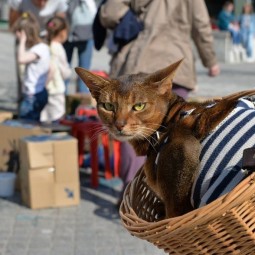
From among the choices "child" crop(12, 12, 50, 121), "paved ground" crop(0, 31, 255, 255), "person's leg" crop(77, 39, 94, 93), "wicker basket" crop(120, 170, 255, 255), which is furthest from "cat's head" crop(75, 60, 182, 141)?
"person's leg" crop(77, 39, 94, 93)

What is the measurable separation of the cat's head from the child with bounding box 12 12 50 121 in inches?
211

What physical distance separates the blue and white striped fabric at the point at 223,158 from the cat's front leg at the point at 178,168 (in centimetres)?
3

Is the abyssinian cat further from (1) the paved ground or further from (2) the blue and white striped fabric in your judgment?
(1) the paved ground

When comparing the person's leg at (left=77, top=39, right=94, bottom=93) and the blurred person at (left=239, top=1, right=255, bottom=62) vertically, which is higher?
the person's leg at (left=77, top=39, right=94, bottom=93)

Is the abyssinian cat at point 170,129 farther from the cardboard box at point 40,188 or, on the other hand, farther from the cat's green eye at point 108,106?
the cardboard box at point 40,188

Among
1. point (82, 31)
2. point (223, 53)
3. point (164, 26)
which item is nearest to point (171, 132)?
point (164, 26)

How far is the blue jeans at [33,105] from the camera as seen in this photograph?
26.5 ft

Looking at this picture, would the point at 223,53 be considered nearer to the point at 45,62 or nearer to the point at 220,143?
the point at 45,62

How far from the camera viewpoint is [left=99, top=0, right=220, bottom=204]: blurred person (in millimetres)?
5910

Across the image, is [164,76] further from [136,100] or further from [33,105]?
[33,105]

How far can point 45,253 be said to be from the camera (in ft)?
17.6

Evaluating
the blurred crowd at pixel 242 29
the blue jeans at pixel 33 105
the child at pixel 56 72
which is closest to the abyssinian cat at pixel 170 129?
the child at pixel 56 72

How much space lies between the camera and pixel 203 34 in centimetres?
624

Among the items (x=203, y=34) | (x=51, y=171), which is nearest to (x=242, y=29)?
(x=203, y=34)
